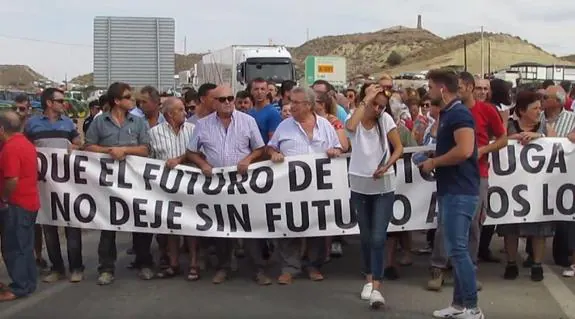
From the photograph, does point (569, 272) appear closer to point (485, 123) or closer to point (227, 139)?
point (485, 123)

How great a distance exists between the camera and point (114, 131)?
768cm

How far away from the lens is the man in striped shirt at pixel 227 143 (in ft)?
24.7

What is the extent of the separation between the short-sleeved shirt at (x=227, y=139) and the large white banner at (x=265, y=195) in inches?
5.7

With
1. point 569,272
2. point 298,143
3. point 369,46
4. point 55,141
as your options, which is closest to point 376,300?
point 298,143

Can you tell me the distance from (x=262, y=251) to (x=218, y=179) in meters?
0.93

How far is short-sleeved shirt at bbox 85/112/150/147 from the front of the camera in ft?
25.1

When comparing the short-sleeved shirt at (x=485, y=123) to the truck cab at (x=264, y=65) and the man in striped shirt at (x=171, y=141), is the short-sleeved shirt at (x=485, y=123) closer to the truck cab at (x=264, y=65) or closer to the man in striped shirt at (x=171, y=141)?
the man in striped shirt at (x=171, y=141)

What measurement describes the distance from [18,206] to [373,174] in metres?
3.17

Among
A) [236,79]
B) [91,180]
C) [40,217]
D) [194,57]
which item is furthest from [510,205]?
[194,57]

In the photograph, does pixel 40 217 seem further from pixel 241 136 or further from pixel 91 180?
pixel 241 136

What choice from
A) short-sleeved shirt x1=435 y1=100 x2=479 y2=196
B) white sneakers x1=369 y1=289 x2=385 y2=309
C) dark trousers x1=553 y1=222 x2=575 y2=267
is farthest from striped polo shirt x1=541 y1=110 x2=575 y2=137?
white sneakers x1=369 y1=289 x2=385 y2=309

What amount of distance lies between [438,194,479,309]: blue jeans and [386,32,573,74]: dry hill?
3270 inches

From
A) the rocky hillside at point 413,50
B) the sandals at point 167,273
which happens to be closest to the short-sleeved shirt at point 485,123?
the sandals at point 167,273

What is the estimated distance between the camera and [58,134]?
7.90 m
